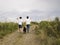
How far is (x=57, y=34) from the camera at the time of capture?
21.8 metres

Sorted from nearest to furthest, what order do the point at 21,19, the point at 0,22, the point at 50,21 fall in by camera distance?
the point at 21,19 < the point at 50,21 < the point at 0,22

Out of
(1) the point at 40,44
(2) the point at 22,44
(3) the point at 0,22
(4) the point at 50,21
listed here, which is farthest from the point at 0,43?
(3) the point at 0,22

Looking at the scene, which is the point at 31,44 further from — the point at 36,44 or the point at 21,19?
the point at 21,19

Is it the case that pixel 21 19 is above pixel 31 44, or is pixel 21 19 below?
above

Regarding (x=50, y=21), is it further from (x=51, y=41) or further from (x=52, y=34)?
(x=51, y=41)

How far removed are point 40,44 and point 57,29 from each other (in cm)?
667

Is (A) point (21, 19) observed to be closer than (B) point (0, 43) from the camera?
No

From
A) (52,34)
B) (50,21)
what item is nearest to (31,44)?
(52,34)

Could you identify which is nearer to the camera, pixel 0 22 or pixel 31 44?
pixel 31 44

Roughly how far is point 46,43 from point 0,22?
17980mm

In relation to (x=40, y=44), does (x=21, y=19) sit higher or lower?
higher

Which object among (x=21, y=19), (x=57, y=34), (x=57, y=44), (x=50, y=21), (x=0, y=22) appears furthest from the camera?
(x=0, y=22)

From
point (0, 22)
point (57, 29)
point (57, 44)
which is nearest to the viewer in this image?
point (57, 44)

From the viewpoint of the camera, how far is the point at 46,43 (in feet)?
57.5
